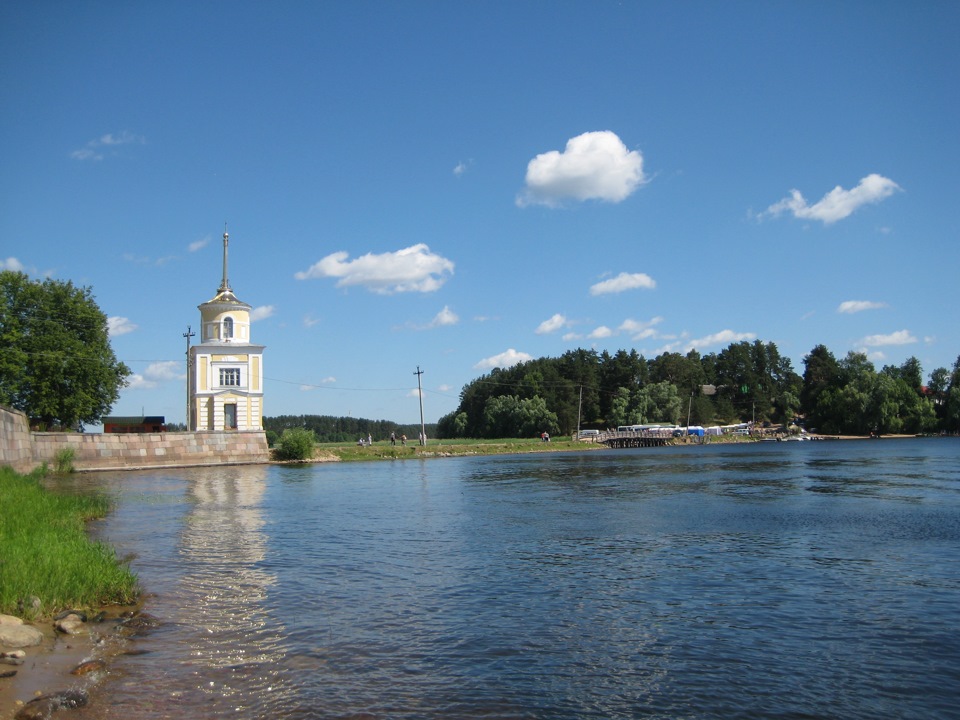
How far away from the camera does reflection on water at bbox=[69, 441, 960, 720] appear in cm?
915

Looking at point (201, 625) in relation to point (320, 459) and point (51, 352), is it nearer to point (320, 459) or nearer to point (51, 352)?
point (51, 352)

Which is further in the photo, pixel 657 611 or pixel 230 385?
pixel 230 385

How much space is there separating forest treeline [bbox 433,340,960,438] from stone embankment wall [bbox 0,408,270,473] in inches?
2699

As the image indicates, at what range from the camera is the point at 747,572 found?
1653cm

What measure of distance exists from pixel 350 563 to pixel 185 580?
12.3 ft

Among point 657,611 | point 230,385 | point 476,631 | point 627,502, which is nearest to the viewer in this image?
point 476,631

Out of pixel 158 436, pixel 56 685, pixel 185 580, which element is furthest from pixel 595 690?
pixel 158 436

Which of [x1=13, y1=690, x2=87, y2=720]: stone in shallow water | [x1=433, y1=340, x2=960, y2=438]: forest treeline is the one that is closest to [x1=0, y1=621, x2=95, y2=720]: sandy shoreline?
[x1=13, y1=690, x2=87, y2=720]: stone in shallow water

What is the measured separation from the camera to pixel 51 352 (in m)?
58.5

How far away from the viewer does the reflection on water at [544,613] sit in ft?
30.0

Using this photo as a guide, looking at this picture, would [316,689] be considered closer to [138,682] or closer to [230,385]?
[138,682]

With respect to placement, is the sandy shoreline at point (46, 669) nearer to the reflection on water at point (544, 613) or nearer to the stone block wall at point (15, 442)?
the reflection on water at point (544, 613)

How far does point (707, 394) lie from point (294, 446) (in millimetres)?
118087

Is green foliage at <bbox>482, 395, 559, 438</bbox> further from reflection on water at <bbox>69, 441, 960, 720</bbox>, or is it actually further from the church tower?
A: reflection on water at <bbox>69, 441, 960, 720</bbox>
